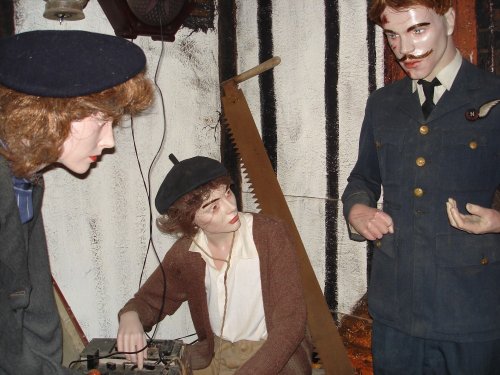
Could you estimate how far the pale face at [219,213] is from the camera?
1856mm

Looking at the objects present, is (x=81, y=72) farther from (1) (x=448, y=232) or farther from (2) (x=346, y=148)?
(2) (x=346, y=148)

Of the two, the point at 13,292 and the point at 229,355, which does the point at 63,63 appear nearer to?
the point at 13,292

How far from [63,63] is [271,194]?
5.03 feet

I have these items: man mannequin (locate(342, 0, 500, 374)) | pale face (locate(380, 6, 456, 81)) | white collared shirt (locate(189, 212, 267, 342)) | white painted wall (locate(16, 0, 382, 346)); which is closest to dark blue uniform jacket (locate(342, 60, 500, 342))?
man mannequin (locate(342, 0, 500, 374))

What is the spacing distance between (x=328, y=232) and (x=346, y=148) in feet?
1.56

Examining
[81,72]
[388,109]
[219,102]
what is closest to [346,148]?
[388,109]

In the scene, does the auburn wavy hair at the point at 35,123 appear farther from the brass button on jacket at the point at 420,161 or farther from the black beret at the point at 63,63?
the brass button on jacket at the point at 420,161

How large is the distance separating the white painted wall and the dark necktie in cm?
66

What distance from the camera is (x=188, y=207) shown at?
1.86 metres

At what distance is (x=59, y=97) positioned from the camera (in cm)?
124

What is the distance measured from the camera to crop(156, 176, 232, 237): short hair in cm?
185

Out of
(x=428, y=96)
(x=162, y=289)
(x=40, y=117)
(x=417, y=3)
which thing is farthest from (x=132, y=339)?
(x=417, y=3)

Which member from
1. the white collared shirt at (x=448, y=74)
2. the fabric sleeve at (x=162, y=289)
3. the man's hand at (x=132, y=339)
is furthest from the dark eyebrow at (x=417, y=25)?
the man's hand at (x=132, y=339)

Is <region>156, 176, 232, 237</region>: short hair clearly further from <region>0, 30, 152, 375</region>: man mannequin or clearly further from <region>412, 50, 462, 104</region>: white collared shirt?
<region>412, 50, 462, 104</region>: white collared shirt
